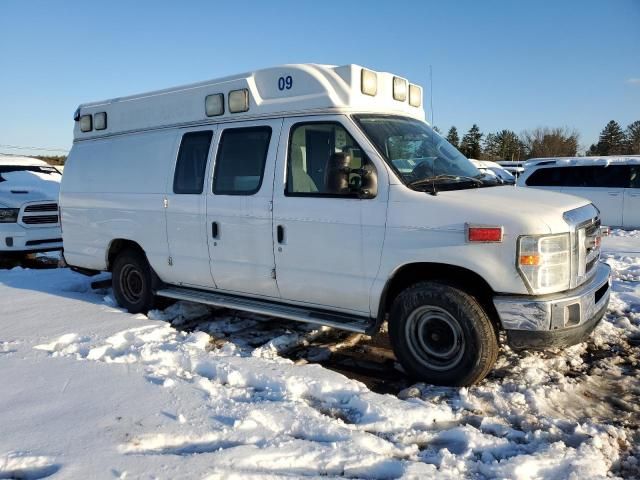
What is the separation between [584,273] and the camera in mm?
4121

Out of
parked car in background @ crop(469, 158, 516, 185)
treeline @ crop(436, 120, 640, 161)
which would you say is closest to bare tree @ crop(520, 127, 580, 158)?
treeline @ crop(436, 120, 640, 161)

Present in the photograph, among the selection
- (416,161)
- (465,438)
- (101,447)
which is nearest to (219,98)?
(416,161)

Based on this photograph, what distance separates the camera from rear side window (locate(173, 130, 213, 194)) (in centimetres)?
554

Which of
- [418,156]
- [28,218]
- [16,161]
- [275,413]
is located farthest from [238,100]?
[16,161]

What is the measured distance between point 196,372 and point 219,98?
2706 mm

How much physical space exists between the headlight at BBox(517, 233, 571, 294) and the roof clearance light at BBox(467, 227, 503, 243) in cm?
15

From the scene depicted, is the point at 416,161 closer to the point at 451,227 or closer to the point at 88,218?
the point at 451,227

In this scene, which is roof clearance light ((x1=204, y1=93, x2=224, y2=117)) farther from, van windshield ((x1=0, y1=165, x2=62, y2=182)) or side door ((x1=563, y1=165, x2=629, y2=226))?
side door ((x1=563, y1=165, x2=629, y2=226))

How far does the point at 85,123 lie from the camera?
6816mm

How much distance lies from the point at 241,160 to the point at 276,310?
4.86ft

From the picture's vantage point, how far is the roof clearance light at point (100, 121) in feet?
21.6

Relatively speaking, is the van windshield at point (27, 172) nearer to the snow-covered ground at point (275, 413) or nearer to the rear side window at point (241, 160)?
the snow-covered ground at point (275, 413)

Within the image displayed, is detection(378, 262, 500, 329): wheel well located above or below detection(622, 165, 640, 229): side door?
below

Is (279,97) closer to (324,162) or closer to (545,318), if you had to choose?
(324,162)
